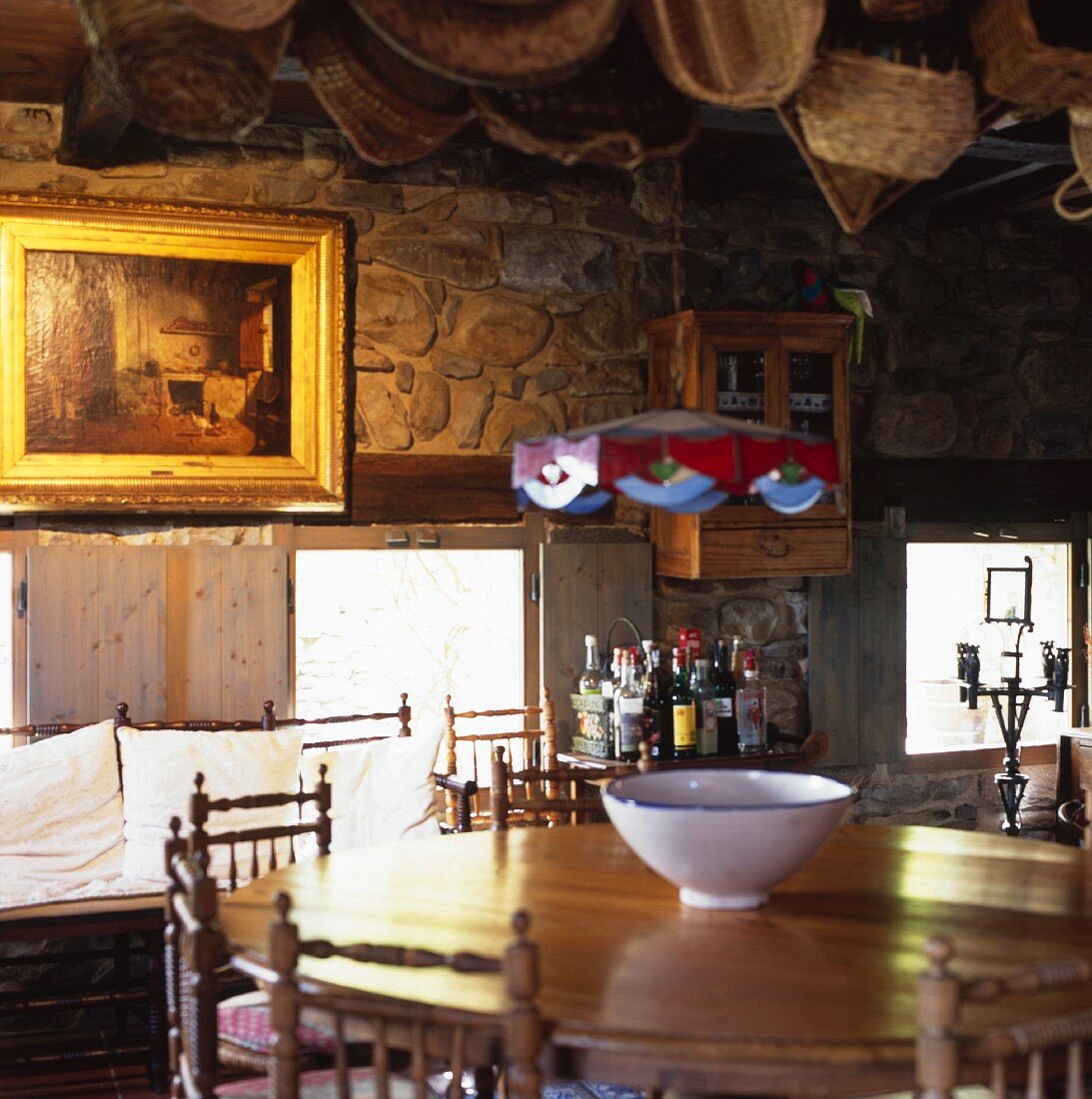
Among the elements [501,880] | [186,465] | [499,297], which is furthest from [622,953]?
[499,297]

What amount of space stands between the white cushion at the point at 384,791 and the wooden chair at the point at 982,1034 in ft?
8.50

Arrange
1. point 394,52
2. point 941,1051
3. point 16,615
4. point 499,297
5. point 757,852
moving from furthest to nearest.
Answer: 1. point 499,297
2. point 16,615
3. point 757,852
4. point 394,52
5. point 941,1051

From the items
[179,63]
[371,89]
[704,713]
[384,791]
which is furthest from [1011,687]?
[179,63]

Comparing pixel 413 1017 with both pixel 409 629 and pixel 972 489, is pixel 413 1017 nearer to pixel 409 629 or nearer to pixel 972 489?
pixel 409 629

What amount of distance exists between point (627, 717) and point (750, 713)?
18.2 inches

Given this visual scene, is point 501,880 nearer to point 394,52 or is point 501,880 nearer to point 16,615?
point 394,52

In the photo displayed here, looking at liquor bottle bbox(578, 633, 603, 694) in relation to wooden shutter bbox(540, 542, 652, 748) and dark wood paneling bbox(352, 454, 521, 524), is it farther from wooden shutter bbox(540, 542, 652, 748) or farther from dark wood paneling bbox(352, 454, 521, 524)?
dark wood paneling bbox(352, 454, 521, 524)

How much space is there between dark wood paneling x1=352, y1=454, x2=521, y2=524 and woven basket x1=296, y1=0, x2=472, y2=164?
240 centimetres

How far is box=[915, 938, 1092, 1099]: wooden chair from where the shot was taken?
144 cm

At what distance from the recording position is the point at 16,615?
412 cm

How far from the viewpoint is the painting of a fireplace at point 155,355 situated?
4.09m

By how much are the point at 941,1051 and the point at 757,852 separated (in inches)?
31.2

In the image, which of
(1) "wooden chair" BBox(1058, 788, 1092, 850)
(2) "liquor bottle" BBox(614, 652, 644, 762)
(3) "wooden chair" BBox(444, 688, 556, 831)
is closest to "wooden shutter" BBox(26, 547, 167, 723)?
(3) "wooden chair" BBox(444, 688, 556, 831)

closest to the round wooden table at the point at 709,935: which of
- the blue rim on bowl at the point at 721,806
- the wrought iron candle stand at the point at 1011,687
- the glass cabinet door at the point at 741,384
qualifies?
the blue rim on bowl at the point at 721,806
